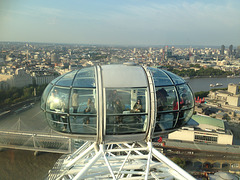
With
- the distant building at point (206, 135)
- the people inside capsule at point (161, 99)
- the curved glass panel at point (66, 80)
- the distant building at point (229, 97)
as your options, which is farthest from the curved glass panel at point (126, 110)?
the distant building at point (229, 97)

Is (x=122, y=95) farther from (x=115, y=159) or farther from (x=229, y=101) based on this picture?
(x=229, y=101)

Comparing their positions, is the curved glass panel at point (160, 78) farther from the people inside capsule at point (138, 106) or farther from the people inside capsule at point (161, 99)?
the people inside capsule at point (138, 106)

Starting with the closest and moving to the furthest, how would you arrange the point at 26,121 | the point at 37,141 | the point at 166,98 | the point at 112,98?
the point at 112,98, the point at 166,98, the point at 37,141, the point at 26,121

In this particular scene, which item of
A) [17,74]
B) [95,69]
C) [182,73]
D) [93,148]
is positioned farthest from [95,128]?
[182,73]

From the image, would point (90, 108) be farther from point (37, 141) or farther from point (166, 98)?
point (37, 141)

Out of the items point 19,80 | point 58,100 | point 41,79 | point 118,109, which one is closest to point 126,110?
point 118,109

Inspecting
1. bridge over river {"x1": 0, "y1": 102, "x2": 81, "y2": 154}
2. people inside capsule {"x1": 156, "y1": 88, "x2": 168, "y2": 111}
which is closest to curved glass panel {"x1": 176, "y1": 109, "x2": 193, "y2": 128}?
people inside capsule {"x1": 156, "y1": 88, "x2": 168, "y2": 111}

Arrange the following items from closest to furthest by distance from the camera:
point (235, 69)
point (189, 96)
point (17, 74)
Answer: point (189, 96), point (17, 74), point (235, 69)
